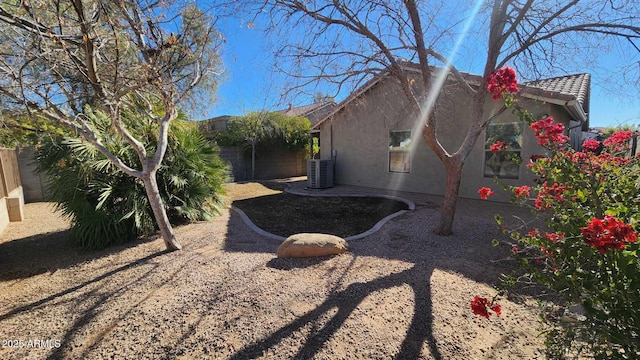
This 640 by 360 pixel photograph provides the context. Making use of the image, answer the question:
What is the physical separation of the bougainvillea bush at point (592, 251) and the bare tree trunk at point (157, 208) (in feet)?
15.2

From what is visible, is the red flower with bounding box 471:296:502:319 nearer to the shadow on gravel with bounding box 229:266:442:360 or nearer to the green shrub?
the shadow on gravel with bounding box 229:266:442:360

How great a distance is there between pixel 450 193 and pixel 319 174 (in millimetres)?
6939

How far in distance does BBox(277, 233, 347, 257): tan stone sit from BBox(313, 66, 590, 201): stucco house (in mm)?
3582

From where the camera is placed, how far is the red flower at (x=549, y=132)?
7.88 ft

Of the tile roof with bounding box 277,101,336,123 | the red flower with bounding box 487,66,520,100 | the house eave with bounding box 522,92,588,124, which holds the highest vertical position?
the tile roof with bounding box 277,101,336,123

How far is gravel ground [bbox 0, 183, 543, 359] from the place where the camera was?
2.39m

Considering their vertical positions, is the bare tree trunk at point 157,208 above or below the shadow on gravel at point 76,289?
above

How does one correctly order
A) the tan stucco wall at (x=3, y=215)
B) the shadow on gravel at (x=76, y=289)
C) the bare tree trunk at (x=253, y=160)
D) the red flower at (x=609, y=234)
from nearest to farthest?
the red flower at (x=609, y=234), the shadow on gravel at (x=76, y=289), the tan stucco wall at (x=3, y=215), the bare tree trunk at (x=253, y=160)

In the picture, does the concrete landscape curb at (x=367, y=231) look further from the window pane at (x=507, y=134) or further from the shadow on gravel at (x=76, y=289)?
the window pane at (x=507, y=134)

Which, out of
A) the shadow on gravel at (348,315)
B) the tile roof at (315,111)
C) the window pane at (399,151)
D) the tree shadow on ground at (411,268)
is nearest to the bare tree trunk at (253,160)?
the tile roof at (315,111)

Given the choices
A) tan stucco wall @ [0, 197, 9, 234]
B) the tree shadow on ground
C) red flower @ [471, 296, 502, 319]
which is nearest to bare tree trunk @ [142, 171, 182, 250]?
the tree shadow on ground

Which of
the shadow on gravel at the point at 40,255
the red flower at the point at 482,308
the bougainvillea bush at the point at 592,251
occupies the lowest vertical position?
the shadow on gravel at the point at 40,255

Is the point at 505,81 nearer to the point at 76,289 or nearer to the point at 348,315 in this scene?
the point at 348,315

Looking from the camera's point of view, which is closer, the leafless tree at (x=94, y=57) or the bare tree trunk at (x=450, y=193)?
the leafless tree at (x=94, y=57)
